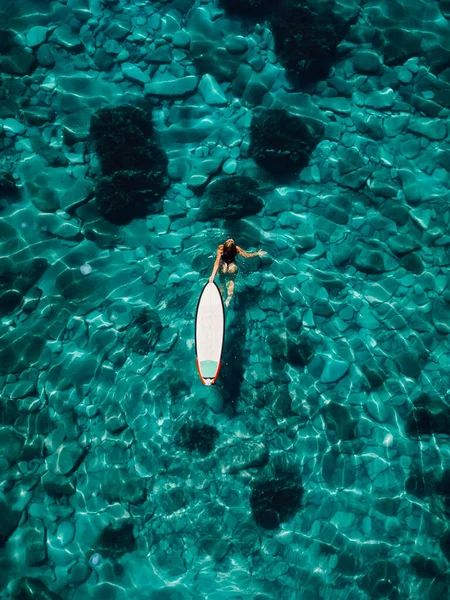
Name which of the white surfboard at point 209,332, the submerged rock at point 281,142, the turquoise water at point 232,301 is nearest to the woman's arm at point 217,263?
the white surfboard at point 209,332

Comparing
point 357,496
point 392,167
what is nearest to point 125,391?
point 357,496

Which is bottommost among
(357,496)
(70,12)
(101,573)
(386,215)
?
(101,573)

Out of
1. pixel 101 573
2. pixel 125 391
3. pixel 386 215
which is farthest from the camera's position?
pixel 386 215

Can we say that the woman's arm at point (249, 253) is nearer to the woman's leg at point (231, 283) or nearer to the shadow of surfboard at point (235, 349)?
the woman's leg at point (231, 283)

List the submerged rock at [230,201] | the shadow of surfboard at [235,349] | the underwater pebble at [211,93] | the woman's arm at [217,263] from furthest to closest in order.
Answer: the underwater pebble at [211,93]
the submerged rock at [230,201]
the woman's arm at [217,263]
the shadow of surfboard at [235,349]

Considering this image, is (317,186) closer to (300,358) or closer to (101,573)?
(300,358)

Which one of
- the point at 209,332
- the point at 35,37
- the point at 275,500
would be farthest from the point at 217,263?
the point at 35,37

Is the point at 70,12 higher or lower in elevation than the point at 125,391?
higher

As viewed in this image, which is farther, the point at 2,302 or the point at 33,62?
the point at 33,62

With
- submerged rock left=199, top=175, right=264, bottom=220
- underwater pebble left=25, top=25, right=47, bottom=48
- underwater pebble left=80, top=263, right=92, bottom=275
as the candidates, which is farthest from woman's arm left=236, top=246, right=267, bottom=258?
underwater pebble left=25, top=25, right=47, bottom=48
